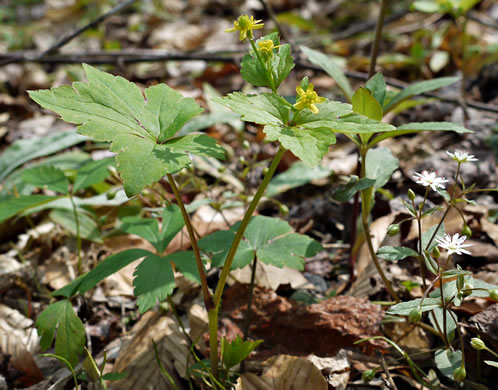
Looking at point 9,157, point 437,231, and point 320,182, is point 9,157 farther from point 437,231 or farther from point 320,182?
point 437,231

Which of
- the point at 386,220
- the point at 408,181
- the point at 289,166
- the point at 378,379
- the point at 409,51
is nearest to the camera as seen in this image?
the point at 378,379

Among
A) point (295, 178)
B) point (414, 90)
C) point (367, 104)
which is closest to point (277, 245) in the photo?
point (367, 104)

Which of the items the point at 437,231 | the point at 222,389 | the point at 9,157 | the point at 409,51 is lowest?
the point at 409,51

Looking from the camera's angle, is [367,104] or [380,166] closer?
[367,104]

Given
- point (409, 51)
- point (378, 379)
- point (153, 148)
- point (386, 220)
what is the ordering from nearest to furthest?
point (153, 148), point (378, 379), point (386, 220), point (409, 51)

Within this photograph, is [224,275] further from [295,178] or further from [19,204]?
[295,178]

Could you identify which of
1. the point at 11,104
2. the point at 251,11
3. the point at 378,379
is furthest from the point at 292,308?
the point at 251,11

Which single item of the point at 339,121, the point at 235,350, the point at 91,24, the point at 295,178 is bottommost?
the point at 295,178

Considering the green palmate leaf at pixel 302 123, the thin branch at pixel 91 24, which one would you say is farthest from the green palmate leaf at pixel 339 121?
the thin branch at pixel 91 24
